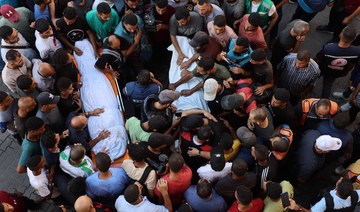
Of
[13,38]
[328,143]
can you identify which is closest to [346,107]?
[328,143]

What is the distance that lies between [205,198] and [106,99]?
2329 mm

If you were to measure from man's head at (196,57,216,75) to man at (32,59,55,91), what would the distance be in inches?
82.8

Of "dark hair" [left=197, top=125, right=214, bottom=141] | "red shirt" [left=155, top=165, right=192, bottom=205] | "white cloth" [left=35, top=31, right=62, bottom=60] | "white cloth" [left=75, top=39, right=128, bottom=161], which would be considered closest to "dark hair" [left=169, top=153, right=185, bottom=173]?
"red shirt" [left=155, top=165, right=192, bottom=205]

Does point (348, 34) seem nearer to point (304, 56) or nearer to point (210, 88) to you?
point (304, 56)

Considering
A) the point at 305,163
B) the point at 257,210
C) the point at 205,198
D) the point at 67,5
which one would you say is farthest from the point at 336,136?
the point at 67,5

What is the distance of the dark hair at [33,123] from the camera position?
488cm

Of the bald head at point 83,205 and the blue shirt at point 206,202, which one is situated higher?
the bald head at point 83,205

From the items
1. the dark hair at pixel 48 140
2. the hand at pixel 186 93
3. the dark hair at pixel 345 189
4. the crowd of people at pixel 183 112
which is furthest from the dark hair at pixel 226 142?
the dark hair at pixel 48 140

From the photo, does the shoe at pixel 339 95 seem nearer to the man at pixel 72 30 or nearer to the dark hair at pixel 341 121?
the dark hair at pixel 341 121

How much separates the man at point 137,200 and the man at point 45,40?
9.04 ft

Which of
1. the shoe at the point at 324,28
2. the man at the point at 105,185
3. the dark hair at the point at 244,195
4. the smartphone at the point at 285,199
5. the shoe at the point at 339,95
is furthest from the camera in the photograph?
the shoe at the point at 324,28

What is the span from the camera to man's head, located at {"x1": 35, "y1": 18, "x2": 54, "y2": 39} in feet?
19.1

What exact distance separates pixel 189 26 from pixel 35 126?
2.86 metres

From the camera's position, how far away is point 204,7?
20.4ft
